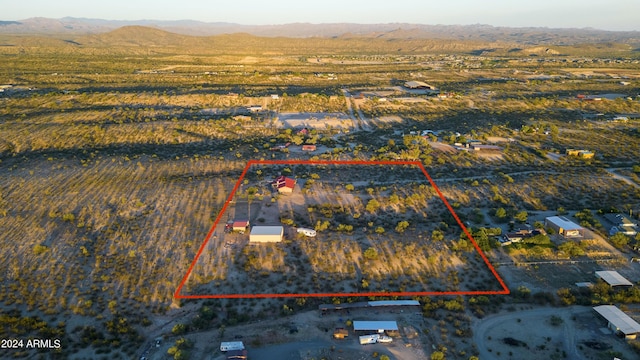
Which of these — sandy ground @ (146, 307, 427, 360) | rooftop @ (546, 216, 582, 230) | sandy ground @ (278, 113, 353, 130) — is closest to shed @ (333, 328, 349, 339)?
sandy ground @ (146, 307, 427, 360)

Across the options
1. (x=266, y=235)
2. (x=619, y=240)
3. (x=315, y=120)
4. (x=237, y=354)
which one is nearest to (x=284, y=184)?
(x=266, y=235)

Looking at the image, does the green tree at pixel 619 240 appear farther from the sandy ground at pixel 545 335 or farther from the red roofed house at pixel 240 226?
the red roofed house at pixel 240 226

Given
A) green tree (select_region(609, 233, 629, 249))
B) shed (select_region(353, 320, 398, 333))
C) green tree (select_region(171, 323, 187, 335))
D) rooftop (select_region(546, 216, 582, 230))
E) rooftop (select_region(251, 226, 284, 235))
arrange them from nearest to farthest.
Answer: shed (select_region(353, 320, 398, 333))
green tree (select_region(171, 323, 187, 335))
green tree (select_region(609, 233, 629, 249))
rooftop (select_region(251, 226, 284, 235))
rooftop (select_region(546, 216, 582, 230))

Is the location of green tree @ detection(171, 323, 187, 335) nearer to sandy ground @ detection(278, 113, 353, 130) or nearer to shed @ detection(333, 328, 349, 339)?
shed @ detection(333, 328, 349, 339)

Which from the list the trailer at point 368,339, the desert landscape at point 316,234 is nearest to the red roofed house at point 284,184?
the desert landscape at point 316,234

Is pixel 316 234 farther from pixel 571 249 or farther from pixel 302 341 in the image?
pixel 571 249

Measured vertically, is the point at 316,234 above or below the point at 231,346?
above

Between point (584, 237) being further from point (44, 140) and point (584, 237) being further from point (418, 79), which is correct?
point (418, 79)
